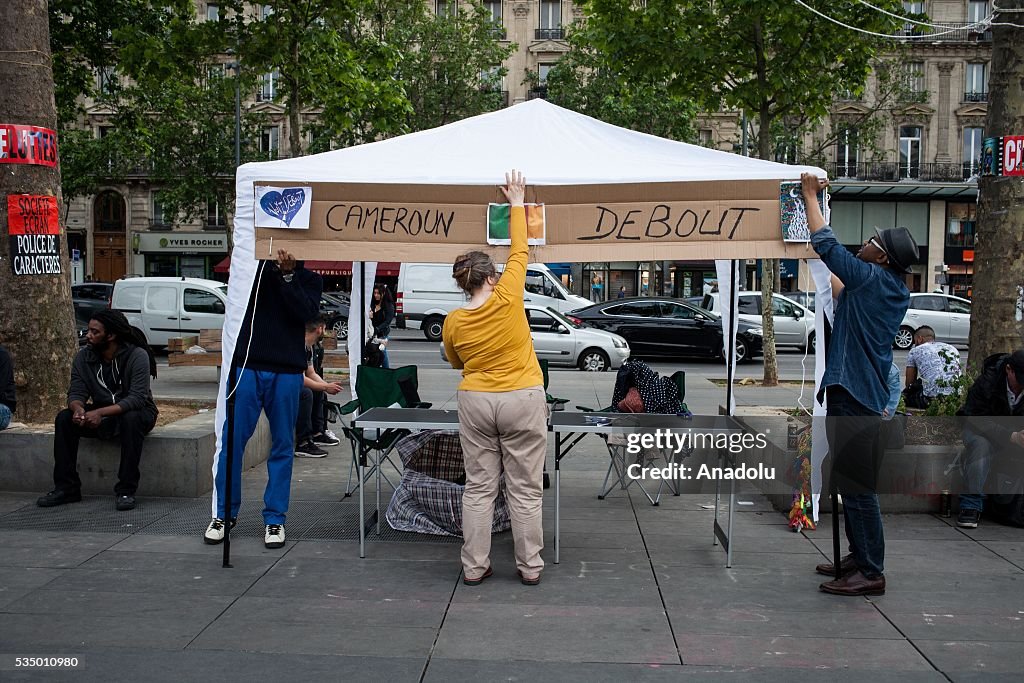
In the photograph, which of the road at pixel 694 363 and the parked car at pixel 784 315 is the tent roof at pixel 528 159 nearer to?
the road at pixel 694 363

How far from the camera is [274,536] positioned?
587cm

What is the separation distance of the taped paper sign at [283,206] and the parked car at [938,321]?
21442 millimetres

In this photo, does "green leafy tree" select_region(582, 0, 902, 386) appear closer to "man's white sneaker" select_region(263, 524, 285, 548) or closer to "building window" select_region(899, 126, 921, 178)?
"man's white sneaker" select_region(263, 524, 285, 548)

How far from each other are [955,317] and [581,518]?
828 inches

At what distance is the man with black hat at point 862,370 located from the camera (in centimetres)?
494

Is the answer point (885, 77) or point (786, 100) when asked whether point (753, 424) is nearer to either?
point (786, 100)

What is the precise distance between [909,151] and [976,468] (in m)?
42.5

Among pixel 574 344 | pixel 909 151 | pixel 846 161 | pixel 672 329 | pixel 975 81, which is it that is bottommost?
pixel 574 344

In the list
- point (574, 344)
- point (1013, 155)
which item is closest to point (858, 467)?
point (1013, 155)

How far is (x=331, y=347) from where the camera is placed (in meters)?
15.5

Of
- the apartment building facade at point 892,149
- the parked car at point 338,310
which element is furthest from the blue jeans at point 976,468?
the apartment building facade at point 892,149

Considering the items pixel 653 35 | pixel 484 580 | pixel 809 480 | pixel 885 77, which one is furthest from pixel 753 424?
pixel 885 77

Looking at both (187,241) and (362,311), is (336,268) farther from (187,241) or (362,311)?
(362,311)

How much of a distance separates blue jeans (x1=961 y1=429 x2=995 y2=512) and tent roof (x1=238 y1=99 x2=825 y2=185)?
8.01ft
